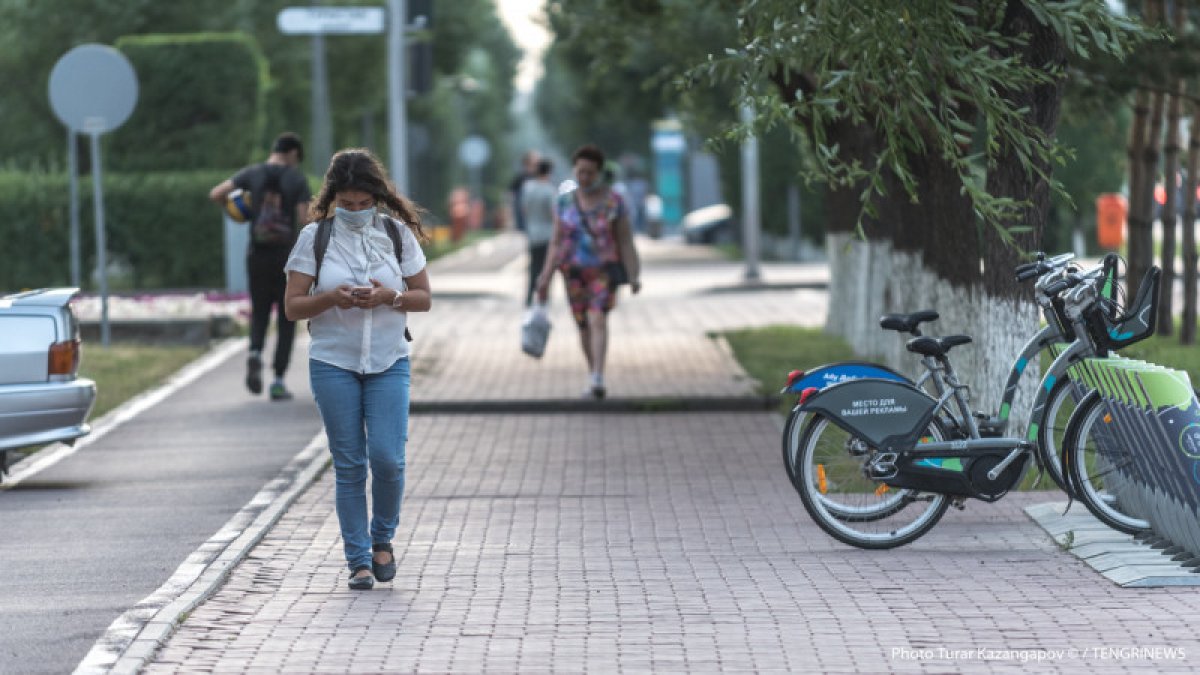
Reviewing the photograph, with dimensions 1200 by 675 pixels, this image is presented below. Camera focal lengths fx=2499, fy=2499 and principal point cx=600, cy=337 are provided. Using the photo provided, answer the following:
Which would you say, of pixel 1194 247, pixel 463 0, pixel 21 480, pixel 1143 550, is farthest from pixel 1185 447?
pixel 463 0

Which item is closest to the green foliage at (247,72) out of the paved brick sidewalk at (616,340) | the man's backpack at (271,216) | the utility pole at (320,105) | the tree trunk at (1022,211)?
the utility pole at (320,105)

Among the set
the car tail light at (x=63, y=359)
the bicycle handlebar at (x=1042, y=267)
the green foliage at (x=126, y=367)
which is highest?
the bicycle handlebar at (x=1042, y=267)

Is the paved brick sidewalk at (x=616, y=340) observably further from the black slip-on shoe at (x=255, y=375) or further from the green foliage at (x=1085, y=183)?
the green foliage at (x=1085, y=183)

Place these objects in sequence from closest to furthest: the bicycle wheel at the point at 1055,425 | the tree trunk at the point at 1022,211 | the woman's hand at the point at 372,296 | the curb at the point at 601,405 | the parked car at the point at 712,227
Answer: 1. the woman's hand at the point at 372,296
2. the bicycle wheel at the point at 1055,425
3. the tree trunk at the point at 1022,211
4. the curb at the point at 601,405
5. the parked car at the point at 712,227

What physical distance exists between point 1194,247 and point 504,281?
18.2 m

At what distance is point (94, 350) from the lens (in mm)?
20500

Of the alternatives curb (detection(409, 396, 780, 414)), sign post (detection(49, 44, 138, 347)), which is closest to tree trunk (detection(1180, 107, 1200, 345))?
curb (detection(409, 396, 780, 414))

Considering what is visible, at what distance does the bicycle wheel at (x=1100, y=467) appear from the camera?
938 cm

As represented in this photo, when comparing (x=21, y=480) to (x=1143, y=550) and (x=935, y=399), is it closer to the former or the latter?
(x=935, y=399)

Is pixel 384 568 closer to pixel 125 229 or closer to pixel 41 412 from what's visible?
pixel 41 412

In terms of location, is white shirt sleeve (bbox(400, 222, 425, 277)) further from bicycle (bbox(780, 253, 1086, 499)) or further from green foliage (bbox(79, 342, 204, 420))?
green foliage (bbox(79, 342, 204, 420))

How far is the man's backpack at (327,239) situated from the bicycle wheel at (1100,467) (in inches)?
104

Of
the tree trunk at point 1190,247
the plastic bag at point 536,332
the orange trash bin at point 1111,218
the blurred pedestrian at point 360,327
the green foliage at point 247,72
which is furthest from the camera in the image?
the orange trash bin at point 1111,218

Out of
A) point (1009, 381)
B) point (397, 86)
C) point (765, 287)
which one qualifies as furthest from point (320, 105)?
point (1009, 381)
